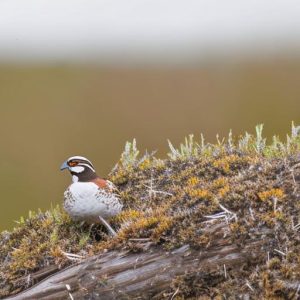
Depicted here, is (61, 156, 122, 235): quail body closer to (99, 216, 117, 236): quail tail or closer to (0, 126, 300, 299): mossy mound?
(99, 216, 117, 236): quail tail

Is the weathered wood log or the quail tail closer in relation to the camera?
the weathered wood log

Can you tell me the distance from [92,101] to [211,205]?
53.6 feet

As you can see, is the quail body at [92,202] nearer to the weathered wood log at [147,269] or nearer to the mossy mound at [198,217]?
the mossy mound at [198,217]

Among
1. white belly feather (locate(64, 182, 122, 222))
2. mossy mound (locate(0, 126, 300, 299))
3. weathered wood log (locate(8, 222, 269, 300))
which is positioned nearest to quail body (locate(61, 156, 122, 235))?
white belly feather (locate(64, 182, 122, 222))

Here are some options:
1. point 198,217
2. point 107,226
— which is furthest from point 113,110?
point 198,217

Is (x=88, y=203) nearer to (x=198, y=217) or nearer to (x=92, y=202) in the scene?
(x=92, y=202)

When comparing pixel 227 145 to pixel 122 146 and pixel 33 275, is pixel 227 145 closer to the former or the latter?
pixel 33 275

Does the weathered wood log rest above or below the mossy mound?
below

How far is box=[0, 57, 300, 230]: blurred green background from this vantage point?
20.2m

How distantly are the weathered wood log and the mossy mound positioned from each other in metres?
0.05

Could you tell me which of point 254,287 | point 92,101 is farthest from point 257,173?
point 92,101

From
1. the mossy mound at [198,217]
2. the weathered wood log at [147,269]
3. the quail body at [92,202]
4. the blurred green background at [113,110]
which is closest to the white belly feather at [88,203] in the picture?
the quail body at [92,202]

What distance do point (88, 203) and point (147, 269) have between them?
2.98 ft

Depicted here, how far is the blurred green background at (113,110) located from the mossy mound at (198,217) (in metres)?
10.6
